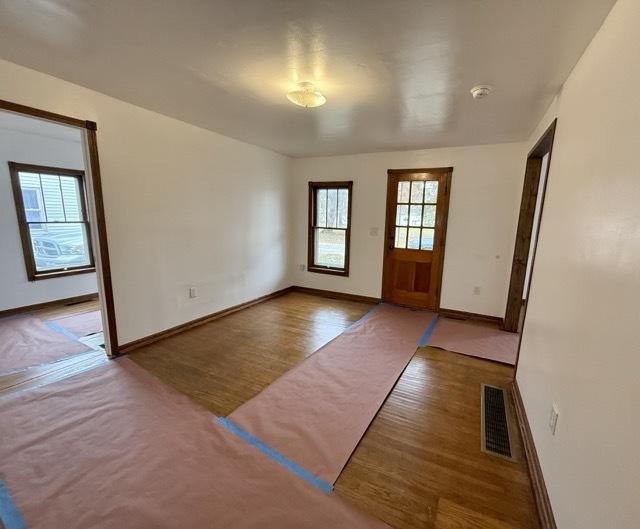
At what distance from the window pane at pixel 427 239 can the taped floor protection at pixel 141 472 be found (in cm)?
358

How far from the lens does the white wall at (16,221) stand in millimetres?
3766

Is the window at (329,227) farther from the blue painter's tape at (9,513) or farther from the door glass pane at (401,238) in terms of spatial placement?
the blue painter's tape at (9,513)

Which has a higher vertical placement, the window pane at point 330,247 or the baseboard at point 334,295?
the window pane at point 330,247

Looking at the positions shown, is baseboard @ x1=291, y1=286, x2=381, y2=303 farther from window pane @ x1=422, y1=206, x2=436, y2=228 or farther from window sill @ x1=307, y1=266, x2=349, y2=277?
window pane @ x1=422, y1=206, x2=436, y2=228

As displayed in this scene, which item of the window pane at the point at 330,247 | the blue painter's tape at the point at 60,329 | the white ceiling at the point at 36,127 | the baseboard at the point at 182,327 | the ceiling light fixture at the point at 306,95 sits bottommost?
the blue painter's tape at the point at 60,329

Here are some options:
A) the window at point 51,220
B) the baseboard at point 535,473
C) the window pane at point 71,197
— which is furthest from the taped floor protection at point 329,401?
the window pane at point 71,197

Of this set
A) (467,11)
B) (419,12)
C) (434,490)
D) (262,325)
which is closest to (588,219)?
(467,11)

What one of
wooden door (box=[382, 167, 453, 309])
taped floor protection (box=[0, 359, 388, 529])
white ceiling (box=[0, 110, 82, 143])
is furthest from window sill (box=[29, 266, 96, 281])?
wooden door (box=[382, 167, 453, 309])

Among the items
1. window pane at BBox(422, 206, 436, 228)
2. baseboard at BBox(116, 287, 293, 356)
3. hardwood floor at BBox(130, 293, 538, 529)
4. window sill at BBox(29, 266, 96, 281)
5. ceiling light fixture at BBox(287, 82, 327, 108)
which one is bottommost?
hardwood floor at BBox(130, 293, 538, 529)

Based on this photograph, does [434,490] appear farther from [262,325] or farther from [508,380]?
[262,325]

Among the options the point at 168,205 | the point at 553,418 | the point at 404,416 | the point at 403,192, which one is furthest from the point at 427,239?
the point at 168,205

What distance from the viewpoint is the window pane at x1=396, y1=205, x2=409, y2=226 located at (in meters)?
4.46

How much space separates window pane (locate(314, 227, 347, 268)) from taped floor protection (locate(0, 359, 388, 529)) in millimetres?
3450

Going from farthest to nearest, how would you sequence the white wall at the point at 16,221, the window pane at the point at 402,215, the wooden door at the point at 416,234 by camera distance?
1. the window pane at the point at 402,215
2. the wooden door at the point at 416,234
3. the white wall at the point at 16,221
